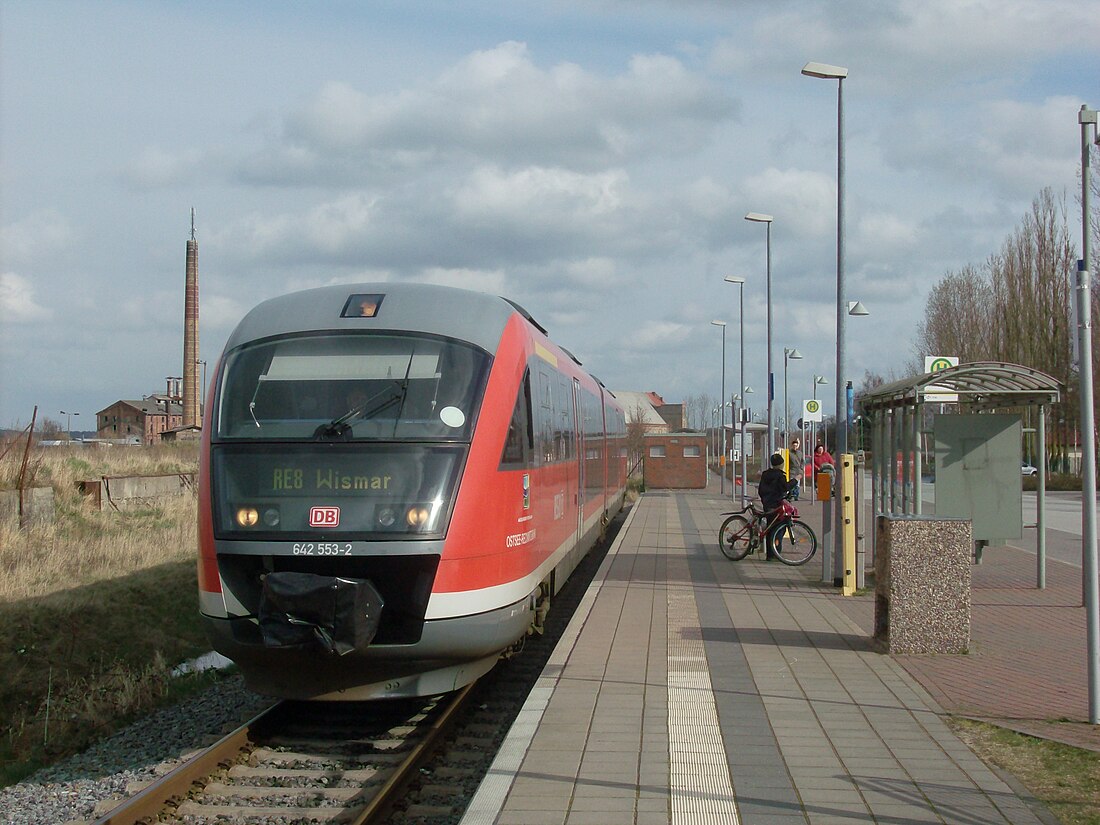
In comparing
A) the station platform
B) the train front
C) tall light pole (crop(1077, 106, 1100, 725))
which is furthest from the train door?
tall light pole (crop(1077, 106, 1100, 725))

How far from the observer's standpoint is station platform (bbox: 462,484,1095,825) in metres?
5.62

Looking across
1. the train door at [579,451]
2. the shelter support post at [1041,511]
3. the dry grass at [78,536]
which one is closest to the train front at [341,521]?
the train door at [579,451]

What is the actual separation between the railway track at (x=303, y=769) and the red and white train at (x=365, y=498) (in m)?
0.41

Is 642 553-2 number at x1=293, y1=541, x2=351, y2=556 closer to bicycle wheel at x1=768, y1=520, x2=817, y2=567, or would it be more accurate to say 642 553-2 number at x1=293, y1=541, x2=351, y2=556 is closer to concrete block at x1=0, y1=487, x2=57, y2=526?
bicycle wheel at x1=768, y1=520, x2=817, y2=567

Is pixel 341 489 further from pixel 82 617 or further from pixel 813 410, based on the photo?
pixel 813 410

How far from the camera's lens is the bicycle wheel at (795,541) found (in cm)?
1747

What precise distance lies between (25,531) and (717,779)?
15950mm

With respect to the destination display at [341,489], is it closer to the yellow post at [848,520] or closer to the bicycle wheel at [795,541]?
the yellow post at [848,520]

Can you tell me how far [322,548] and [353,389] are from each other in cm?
120

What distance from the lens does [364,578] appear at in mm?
7461

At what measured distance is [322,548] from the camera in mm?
7414

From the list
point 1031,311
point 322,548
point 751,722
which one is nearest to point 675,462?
point 1031,311

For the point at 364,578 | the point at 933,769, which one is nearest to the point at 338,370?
the point at 364,578

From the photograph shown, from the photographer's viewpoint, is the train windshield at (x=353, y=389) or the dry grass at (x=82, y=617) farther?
the dry grass at (x=82, y=617)
